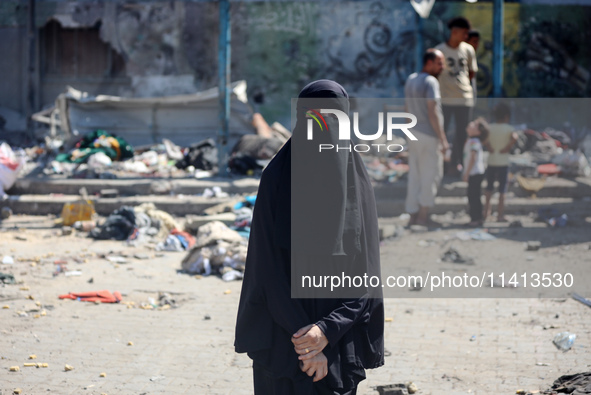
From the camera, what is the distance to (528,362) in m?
5.11

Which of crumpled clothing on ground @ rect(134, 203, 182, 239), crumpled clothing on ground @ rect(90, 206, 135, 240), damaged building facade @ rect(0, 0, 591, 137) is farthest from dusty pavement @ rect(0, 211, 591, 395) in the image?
damaged building facade @ rect(0, 0, 591, 137)

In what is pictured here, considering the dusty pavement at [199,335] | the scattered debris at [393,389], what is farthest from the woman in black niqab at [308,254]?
the dusty pavement at [199,335]

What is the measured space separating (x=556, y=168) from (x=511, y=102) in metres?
4.92

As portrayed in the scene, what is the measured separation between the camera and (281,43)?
16625 mm

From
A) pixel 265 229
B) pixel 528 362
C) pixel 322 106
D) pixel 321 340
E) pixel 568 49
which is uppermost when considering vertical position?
pixel 568 49

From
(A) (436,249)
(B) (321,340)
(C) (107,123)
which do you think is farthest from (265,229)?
(C) (107,123)

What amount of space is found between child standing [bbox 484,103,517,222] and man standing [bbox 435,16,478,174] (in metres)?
0.73

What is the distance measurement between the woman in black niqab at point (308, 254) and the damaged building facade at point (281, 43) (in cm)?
1360

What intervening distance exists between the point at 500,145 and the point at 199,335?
534cm

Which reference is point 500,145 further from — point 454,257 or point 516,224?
point 454,257

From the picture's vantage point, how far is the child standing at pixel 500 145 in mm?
9430

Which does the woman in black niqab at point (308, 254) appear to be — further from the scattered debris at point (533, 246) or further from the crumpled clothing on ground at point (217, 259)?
the scattered debris at point (533, 246)

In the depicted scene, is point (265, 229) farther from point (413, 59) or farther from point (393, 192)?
point (413, 59)

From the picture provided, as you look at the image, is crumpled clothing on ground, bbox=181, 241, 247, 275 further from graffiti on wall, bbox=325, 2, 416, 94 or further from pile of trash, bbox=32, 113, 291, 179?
graffiti on wall, bbox=325, 2, 416, 94
